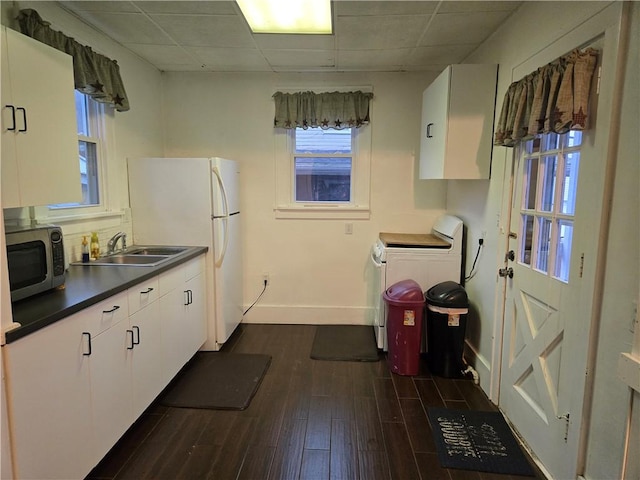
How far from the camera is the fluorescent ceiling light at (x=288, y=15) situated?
2.42 m

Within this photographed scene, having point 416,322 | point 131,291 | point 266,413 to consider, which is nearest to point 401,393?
point 416,322

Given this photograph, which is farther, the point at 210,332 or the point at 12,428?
the point at 210,332

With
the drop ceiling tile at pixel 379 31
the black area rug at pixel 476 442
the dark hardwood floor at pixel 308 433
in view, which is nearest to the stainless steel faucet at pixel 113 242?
the dark hardwood floor at pixel 308 433

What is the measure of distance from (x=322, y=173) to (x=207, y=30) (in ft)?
5.57

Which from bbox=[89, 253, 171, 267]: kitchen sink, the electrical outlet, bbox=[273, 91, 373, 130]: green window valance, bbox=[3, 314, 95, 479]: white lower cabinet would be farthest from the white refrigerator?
bbox=[3, 314, 95, 479]: white lower cabinet

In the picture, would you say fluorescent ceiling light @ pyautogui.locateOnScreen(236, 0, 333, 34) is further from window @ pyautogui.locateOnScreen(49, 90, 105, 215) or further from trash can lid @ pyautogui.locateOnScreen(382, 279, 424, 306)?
trash can lid @ pyautogui.locateOnScreen(382, 279, 424, 306)

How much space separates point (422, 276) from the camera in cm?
331

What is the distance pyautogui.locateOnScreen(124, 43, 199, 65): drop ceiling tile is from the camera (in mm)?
3154

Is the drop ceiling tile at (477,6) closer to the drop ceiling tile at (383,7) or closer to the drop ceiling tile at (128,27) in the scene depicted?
the drop ceiling tile at (383,7)

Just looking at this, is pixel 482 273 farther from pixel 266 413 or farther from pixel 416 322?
pixel 266 413

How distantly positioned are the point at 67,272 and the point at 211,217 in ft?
3.88

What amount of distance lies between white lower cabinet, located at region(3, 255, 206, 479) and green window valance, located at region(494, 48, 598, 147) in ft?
7.61

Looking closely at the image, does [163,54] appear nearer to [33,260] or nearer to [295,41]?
[295,41]

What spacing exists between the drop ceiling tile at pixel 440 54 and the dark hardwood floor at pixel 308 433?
2588 mm
